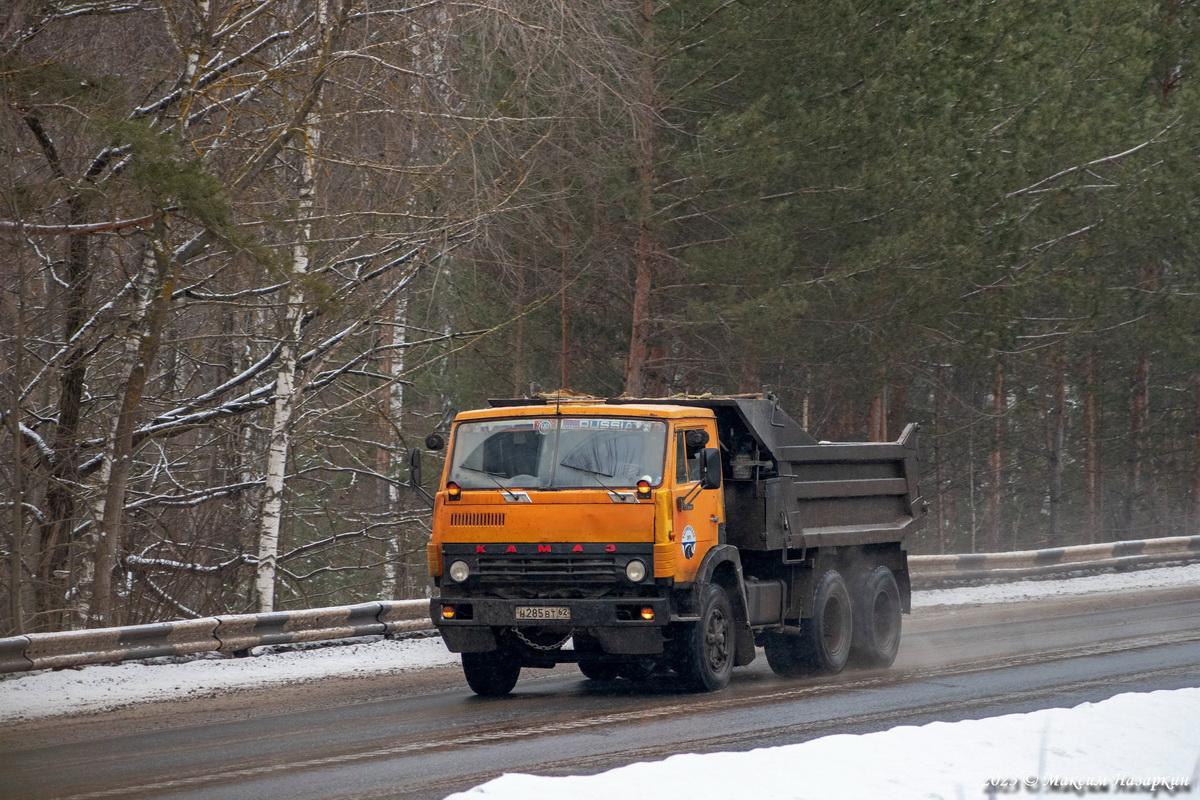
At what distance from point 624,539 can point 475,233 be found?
6.37 meters

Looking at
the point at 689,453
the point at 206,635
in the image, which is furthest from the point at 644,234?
the point at 206,635

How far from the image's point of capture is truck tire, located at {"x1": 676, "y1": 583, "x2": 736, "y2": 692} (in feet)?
35.7

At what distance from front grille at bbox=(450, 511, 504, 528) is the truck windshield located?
0.24 metres

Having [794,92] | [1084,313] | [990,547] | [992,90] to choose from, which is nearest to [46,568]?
[794,92]

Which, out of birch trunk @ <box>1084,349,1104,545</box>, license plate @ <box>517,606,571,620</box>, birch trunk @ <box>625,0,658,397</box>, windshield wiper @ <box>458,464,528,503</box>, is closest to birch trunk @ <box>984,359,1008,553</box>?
birch trunk @ <box>1084,349,1104,545</box>

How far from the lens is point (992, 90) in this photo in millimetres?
22172

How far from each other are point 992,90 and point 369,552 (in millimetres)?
13022

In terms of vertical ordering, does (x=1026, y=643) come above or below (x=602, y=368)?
below

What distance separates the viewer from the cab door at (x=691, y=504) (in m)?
10.7

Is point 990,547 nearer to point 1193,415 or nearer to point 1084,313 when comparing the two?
point 1193,415

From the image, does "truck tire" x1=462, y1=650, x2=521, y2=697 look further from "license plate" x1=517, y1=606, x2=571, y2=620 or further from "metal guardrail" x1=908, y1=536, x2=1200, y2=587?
"metal guardrail" x1=908, y1=536, x2=1200, y2=587

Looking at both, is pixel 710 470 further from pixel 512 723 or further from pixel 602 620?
pixel 512 723

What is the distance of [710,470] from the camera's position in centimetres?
1119

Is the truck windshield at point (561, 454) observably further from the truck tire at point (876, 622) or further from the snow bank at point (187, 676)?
the truck tire at point (876, 622)
